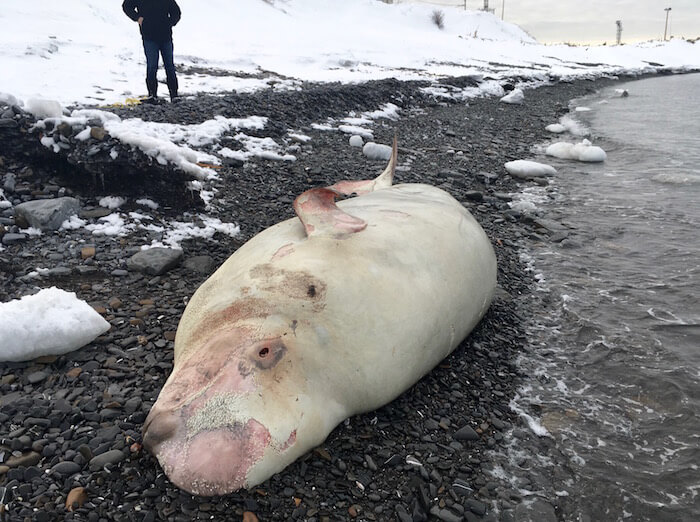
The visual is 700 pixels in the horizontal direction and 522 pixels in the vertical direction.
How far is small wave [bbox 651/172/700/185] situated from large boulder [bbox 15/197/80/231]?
8.42 meters

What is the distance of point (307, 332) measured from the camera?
252cm

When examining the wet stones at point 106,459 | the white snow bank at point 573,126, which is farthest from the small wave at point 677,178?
the wet stones at point 106,459

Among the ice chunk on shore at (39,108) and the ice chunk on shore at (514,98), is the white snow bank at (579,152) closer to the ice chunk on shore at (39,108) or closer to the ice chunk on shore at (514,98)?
the ice chunk on shore at (514,98)

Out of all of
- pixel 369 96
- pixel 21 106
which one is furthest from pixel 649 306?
pixel 369 96

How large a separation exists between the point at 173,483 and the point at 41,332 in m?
1.33

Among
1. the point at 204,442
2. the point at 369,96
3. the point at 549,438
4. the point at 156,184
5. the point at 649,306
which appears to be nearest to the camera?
the point at 204,442

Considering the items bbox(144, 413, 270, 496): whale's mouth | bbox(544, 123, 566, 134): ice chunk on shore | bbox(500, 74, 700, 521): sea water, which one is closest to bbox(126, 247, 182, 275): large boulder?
bbox(144, 413, 270, 496): whale's mouth

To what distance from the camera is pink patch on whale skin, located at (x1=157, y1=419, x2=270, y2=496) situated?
6.73ft

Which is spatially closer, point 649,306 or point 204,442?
point 204,442

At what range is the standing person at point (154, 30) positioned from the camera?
8.63 m

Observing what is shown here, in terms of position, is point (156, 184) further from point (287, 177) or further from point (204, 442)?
point (204, 442)

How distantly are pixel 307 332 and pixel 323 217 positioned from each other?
89 centimetres

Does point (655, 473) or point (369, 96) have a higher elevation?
point (369, 96)

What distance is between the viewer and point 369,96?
1238cm
